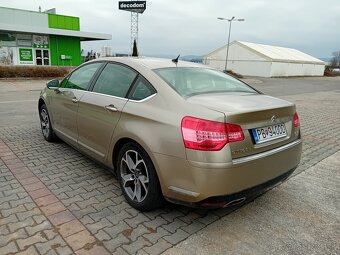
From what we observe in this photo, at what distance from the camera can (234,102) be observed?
9.17 ft

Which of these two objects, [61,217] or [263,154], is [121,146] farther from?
[263,154]

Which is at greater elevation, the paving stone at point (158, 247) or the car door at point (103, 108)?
the car door at point (103, 108)

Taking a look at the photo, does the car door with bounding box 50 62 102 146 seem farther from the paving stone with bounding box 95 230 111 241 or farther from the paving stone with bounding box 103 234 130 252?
the paving stone with bounding box 103 234 130 252

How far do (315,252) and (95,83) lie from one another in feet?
9.76

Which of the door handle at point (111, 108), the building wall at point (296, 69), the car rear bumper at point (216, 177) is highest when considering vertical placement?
the door handle at point (111, 108)

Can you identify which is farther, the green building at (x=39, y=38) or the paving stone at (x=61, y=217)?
the green building at (x=39, y=38)

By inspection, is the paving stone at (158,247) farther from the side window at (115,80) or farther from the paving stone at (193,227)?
the side window at (115,80)

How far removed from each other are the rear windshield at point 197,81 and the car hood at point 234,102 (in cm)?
15

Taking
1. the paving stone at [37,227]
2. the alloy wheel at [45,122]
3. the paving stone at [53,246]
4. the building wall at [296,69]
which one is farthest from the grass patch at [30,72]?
the building wall at [296,69]

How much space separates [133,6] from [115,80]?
45.2 m

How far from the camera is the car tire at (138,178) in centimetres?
283

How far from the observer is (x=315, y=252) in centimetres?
252

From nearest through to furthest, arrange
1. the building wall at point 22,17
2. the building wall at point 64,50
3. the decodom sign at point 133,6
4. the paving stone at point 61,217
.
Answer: the paving stone at point 61,217 < the building wall at point 22,17 < the building wall at point 64,50 < the decodom sign at point 133,6

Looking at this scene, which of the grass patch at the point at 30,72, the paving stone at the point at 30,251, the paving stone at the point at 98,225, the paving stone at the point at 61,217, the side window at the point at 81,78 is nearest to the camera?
the paving stone at the point at 30,251
